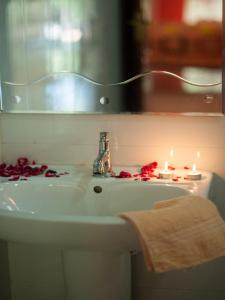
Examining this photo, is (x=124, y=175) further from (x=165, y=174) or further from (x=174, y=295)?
(x=174, y=295)

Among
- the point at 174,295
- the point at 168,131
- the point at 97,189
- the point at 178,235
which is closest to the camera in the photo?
the point at 178,235

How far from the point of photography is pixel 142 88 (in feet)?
4.54

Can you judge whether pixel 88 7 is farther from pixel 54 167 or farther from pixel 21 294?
pixel 21 294

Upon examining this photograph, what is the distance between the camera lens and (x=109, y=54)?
54.7 inches

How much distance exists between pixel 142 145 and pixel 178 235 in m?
0.52

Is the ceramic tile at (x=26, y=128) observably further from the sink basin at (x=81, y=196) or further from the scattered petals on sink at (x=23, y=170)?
the sink basin at (x=81, y=196)

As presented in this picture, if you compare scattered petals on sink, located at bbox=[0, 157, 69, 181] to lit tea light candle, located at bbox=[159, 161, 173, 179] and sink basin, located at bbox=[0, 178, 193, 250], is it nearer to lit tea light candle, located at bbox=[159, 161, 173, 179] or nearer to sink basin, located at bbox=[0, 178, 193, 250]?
sink basin, located at bbox=[0, 178, 193, 250]

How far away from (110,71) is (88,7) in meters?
0.21

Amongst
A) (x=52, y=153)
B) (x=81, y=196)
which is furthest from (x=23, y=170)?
(x=81, y=196)

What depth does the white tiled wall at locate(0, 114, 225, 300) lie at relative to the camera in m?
1.40

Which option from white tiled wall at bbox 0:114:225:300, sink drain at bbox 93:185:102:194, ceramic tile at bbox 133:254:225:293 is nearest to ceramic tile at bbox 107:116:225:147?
white tiled wall at bbox 0:114:225:300

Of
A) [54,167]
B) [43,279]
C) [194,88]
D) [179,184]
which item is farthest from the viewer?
[43,279]

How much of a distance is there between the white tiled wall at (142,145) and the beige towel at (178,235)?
37cm

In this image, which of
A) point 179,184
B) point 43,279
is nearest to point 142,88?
point 179,184
